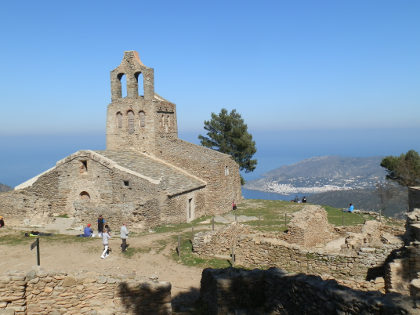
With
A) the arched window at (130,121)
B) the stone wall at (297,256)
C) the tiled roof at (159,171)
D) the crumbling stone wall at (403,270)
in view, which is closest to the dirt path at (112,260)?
the stone wall at (297,256)

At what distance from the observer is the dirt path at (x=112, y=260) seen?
13.1 meters

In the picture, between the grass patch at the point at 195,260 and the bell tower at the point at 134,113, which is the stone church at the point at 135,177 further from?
the grass patch at the point at 195,260

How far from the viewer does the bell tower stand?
28766 mm

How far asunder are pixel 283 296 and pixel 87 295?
4.86 m

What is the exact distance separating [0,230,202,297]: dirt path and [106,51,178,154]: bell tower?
42.1 ft

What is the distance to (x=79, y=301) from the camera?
854 cm

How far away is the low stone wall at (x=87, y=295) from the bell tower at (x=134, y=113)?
20673 millimetres

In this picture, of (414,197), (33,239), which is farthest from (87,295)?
(414,197)

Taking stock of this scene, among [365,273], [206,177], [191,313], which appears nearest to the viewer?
[191,313]

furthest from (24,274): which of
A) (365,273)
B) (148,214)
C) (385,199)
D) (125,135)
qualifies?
(385,199)

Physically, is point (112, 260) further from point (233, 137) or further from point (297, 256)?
point (233, 137)

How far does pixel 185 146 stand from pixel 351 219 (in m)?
14.3

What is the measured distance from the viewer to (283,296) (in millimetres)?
7129

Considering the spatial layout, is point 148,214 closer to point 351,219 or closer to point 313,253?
point 313,253
